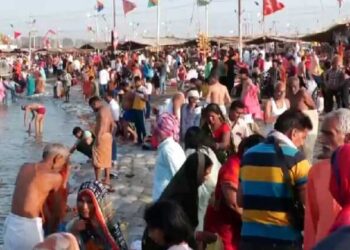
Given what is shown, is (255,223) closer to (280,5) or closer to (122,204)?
(122,204)

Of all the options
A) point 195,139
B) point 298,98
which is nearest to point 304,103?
point 298,98

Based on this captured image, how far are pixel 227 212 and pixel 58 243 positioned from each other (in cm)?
174

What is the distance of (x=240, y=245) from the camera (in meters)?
5.54

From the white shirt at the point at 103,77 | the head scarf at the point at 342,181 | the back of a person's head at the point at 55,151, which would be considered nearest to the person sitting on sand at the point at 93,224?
the back of a person's head at the point at 55,151

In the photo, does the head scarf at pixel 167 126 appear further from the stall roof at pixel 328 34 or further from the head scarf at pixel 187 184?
the stall roof at pixel 328 34

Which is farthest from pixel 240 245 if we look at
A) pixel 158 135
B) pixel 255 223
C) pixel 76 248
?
pixel 158 135

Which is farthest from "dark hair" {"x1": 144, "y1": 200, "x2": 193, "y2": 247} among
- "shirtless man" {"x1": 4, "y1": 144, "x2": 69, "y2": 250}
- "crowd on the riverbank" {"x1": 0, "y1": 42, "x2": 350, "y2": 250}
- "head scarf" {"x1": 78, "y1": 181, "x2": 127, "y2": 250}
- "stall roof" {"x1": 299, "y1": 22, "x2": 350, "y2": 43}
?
"stall roof" {"x1": 299, "y1": 22, "x2": 350, "y2": 43}

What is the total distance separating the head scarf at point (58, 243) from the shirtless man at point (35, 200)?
1.60 meters

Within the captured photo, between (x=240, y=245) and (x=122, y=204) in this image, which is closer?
(x=240, y=245)

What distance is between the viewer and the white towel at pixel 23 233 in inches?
246

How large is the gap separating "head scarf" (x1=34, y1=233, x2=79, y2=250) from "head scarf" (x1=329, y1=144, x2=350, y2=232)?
5.16 feet

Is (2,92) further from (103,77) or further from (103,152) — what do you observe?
(103,152)

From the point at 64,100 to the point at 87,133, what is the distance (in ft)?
77.6

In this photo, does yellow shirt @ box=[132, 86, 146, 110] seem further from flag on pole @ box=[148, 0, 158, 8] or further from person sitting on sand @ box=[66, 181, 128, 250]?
flag on pole @ box=[148, 0, 158, 8]
